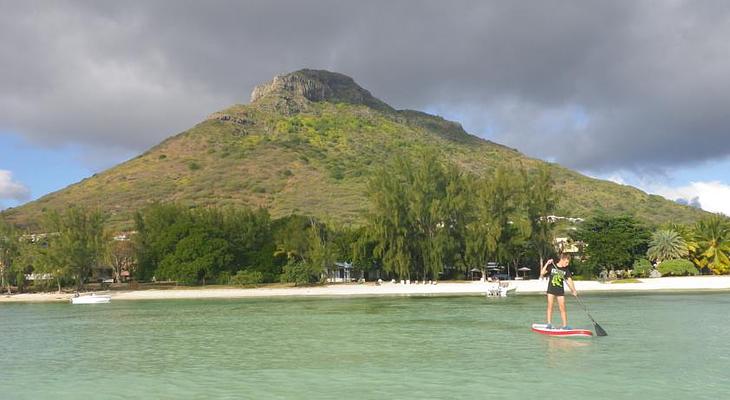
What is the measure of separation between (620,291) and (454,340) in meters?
40.8

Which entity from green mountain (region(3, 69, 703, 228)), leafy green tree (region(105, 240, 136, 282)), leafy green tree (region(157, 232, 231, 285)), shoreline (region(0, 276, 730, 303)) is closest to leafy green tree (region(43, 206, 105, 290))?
shoreline (region(0, 276, 730, 303))

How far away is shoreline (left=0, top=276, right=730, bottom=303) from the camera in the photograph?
2376 inches

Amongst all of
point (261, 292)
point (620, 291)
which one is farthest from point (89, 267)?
point (620, 291)

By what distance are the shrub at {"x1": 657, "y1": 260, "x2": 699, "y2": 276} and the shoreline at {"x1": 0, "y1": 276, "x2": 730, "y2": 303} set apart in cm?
340

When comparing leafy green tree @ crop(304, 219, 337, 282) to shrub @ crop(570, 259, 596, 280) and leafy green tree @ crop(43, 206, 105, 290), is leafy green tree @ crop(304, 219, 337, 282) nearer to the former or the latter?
leafy green tree @ crop(43, 206, 105, 290)

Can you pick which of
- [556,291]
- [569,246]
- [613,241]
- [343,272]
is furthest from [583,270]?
[556,291]

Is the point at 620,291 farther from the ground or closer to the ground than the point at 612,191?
closer to the ground

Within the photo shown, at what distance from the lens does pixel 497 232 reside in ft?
242

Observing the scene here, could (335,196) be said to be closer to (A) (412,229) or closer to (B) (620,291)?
(A) (412,229)

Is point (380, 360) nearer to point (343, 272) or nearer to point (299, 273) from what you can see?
point (299, 273)

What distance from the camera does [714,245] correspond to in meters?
74.2

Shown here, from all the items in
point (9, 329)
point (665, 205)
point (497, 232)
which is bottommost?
point (9, 329)

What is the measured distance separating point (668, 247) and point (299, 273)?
150 ft

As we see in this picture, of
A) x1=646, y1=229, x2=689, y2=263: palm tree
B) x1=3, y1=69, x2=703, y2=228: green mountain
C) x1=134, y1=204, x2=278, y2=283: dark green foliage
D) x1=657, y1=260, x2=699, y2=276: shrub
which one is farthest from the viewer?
x1=3, y1=69, x2=703, y2=228: green mountain
